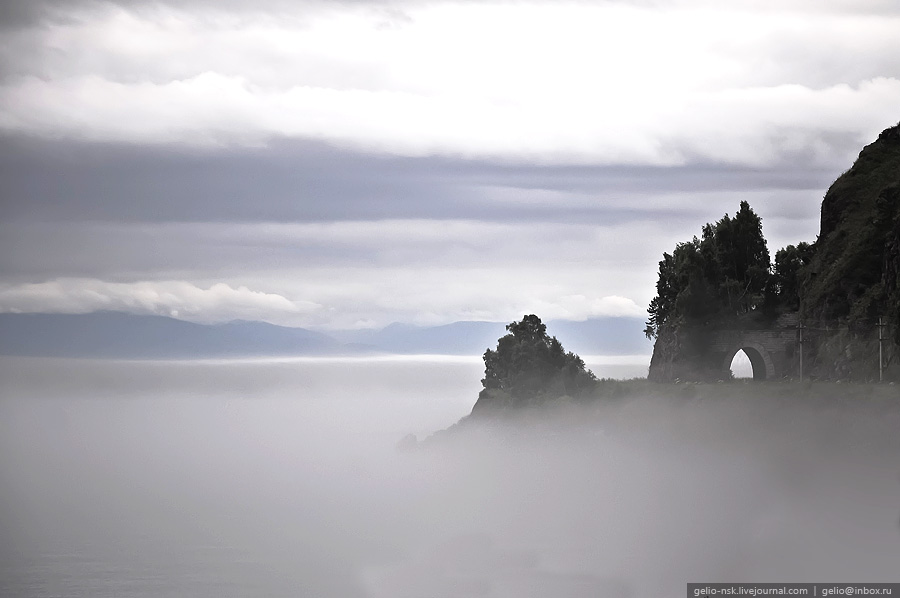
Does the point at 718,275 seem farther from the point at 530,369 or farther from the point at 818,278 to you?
the point at 530,369

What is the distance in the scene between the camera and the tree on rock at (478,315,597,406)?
13088 centimetres

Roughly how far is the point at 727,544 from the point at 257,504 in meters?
132

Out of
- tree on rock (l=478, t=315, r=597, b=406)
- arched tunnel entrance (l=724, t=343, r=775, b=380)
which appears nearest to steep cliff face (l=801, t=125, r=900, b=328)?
arched tunnel entrance (l=724, t=343, r=775, b=380)

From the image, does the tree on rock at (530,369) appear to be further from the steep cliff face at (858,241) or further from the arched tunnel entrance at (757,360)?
the steep cliff face at (858,241)

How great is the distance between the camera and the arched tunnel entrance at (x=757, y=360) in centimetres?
9750

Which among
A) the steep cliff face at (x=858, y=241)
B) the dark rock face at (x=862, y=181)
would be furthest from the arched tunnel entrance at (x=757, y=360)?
the dark rock face at (x=862, y=181)

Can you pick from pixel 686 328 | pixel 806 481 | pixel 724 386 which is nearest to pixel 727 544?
pixel 806 481

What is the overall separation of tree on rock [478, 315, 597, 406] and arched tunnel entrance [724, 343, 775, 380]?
2660 cm

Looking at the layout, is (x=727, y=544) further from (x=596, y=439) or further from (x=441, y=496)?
(x=441, y=496)

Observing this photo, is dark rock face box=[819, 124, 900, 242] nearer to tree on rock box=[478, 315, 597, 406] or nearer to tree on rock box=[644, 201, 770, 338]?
tree on rock box=[644, 201, 770, 338]

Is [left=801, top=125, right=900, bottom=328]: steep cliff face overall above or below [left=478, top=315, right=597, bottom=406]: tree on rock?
above

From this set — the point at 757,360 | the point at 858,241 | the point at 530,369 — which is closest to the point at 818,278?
the point at 858,241

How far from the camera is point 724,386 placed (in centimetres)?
9644

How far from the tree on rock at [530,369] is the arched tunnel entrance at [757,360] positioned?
2660 centimetres
